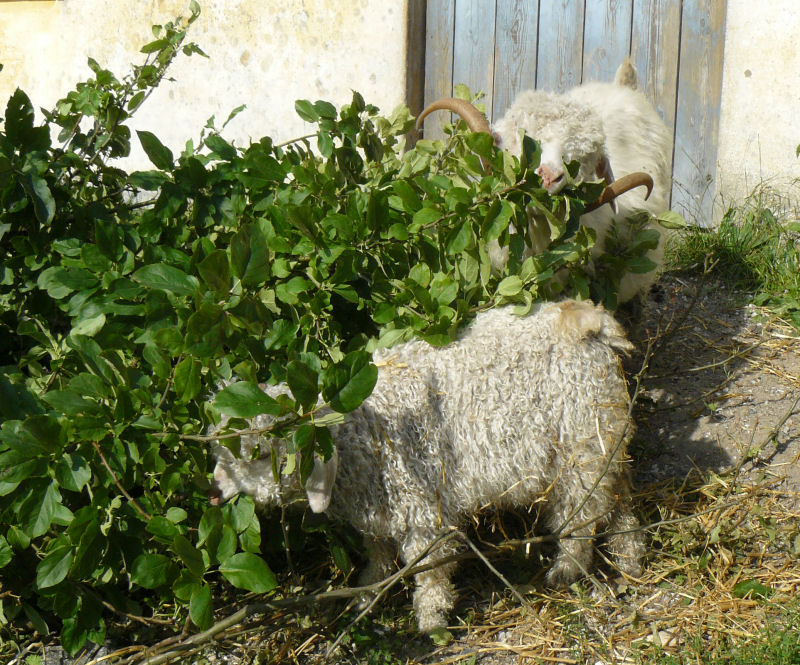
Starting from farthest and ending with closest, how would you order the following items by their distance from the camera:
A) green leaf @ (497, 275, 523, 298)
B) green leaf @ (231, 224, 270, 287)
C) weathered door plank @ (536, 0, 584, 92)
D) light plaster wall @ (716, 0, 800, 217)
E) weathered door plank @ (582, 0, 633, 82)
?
weathered door plank @ (536, 0, 584, 92) < weathered door plank @ (582, 0, 633, 82) < light plaster wall @ (716, 0, 800, 217) < green leaf @ (497, 275, 523, 298) < green leaf @ (231, 224, 270, 287)

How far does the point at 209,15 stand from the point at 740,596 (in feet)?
16.4

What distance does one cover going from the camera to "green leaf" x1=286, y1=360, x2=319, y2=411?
1.89 m

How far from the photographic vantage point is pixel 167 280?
7.08ft

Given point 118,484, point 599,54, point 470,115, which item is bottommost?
point 118,484

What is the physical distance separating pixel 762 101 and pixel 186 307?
12.4 ft

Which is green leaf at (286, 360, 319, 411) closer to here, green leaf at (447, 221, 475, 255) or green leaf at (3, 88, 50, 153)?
green leaf at (447, 221, 475, 255)

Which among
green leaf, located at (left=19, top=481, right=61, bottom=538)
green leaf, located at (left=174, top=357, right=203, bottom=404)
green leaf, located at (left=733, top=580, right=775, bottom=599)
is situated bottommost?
green leaf, located at (left=733, top=580, right=775, bottom=599)

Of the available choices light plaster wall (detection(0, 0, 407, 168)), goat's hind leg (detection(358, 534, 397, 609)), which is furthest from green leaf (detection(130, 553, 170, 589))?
light plaster wall (detection(0, 0, 407, 168))

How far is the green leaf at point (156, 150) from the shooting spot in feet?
9.00

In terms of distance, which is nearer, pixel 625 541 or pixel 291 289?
pixel 291 289

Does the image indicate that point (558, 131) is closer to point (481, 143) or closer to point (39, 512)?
point (481, 143)

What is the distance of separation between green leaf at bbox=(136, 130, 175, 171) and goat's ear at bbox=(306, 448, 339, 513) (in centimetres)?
115

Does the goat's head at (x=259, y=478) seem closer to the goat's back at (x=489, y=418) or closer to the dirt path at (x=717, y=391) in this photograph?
the goat's back at (x=489, y=418)

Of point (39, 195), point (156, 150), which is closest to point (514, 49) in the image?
point (156, 150)
